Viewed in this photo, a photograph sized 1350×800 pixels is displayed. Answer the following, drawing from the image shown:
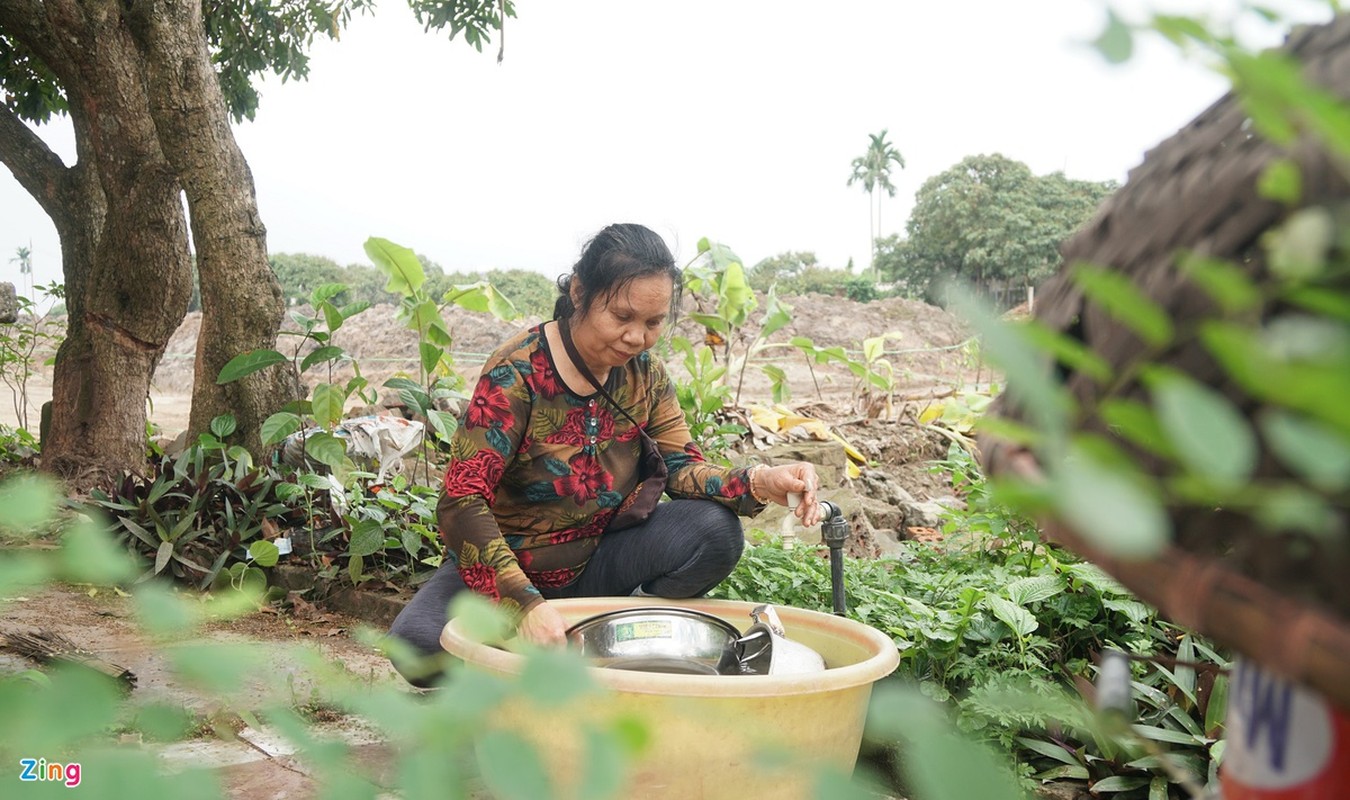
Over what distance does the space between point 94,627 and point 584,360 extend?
1969mm

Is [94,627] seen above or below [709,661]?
below

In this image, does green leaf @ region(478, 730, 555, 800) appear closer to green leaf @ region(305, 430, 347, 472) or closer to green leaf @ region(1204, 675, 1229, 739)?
green leaf @ region(1204, 675, 1229, 739)

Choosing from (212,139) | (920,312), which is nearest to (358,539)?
(212,139)

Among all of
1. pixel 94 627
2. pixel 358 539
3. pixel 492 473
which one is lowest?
pixel 94 627

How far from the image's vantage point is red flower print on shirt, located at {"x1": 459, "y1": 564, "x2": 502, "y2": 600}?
6.51 ft

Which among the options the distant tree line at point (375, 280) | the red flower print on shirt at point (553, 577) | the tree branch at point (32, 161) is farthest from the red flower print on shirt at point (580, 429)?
the distant tree line at point (375, 280)

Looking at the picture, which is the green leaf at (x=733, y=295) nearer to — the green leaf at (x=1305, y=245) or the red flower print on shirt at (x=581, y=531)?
the red flower print on shirt at (x=581, y=531)

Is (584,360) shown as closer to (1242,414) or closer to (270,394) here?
(1242,414)

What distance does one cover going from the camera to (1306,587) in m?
0.43

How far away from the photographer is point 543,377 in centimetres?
228

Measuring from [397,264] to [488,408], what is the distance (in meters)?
1.66

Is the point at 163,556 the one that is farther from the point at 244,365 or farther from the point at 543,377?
the point at 543,377

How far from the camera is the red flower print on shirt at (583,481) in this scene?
7.74ft

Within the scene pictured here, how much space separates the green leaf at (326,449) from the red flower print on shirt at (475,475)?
176 centimetres
